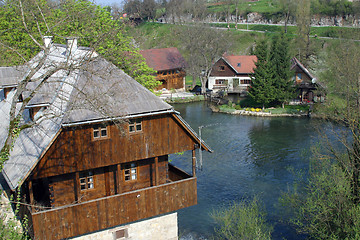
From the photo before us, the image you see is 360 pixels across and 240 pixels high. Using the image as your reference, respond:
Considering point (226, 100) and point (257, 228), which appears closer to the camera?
point (257, 228)

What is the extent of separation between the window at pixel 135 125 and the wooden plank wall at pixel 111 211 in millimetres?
2621

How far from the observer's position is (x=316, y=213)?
889 inches

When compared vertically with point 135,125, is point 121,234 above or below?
below

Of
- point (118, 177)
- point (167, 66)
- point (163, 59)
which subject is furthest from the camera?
point (163, 59)

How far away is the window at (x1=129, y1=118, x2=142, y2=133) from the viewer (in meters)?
18.0

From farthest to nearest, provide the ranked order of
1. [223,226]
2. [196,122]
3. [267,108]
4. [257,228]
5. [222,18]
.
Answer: [222,18], [267,108], [196,122], [223,226], [257,228]

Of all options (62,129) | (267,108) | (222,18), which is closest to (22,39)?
(62,129)

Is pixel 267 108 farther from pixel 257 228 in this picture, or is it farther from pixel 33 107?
pixel 33 107

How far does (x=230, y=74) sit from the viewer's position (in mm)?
65562

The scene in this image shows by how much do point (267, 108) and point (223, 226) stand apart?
3223 centimetres

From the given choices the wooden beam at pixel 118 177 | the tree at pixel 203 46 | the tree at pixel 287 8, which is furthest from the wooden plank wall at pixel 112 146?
the tree at pixel 287 8

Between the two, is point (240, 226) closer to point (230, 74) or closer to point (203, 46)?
point (230, 74)

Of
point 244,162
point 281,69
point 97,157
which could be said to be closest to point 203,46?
point 281,69

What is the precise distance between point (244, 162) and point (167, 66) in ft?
107
